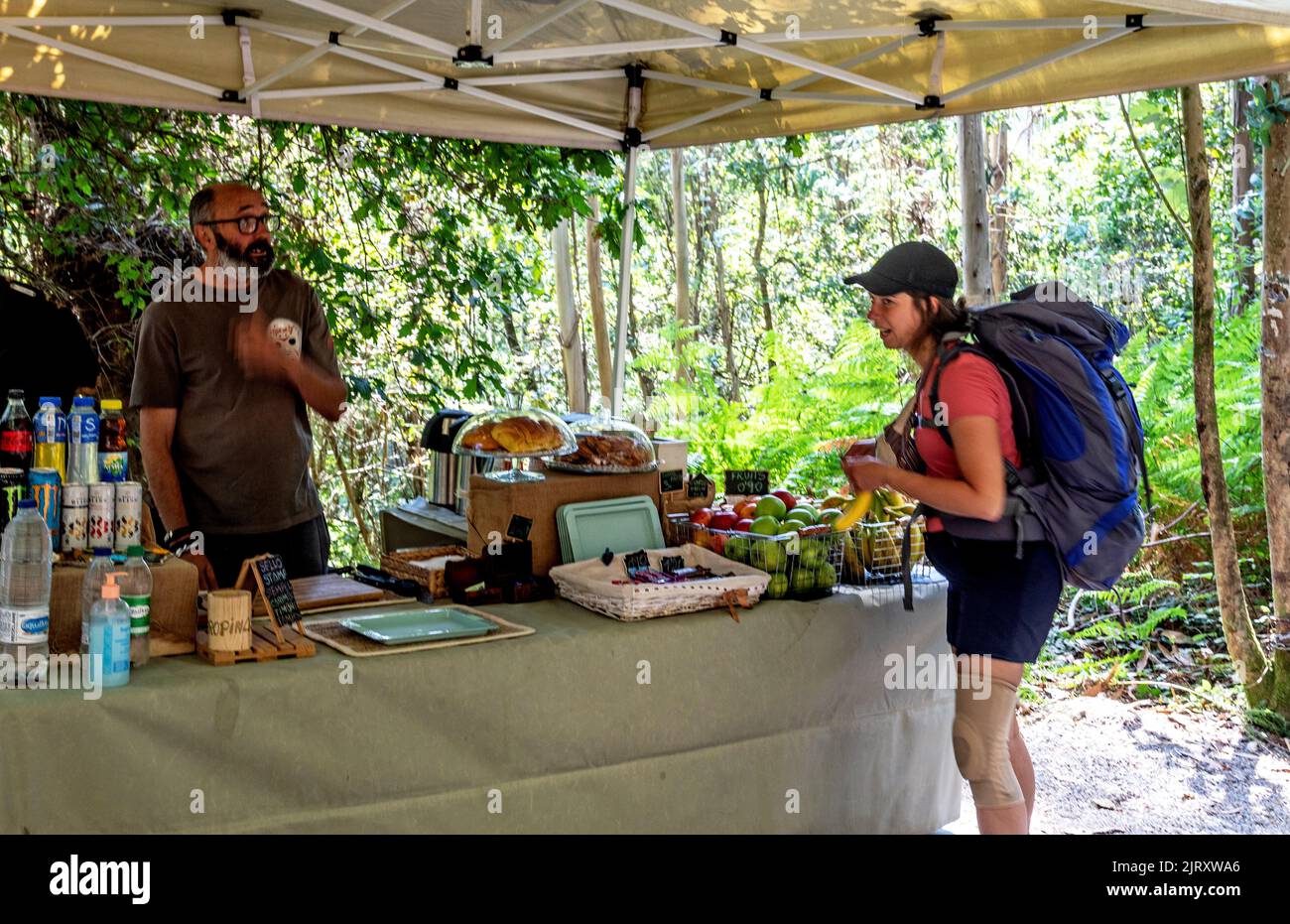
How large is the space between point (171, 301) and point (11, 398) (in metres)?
0.93

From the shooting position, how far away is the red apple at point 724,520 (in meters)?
3.37

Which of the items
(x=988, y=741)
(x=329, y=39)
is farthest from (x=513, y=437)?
(x=329, y=39)

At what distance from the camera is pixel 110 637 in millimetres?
2301

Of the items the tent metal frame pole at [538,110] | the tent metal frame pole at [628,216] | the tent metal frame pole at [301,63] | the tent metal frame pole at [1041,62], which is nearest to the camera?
the tent metal frame pole at [1041,62]

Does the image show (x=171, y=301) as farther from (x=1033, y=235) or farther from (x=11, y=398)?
(x=1033, y=235)

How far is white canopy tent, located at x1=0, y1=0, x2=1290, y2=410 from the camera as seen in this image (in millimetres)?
3754

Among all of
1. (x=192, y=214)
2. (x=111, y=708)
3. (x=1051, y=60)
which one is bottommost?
(x=111, y=708)

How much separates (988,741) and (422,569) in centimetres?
145

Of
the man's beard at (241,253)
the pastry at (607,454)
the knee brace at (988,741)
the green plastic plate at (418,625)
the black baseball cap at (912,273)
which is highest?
the man's beard at (241,253)

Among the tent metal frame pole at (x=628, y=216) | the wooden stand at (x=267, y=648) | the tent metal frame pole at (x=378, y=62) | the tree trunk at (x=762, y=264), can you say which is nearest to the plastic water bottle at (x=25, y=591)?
the wooden stand at (x=267, y=648)

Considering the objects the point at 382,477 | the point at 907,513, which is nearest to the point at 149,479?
the point at 907,513

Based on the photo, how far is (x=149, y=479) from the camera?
11.1ft

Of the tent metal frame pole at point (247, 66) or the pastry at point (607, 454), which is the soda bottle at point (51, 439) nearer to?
the pastry at point (607, 454)

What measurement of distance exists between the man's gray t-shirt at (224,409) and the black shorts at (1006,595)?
6.08ft
